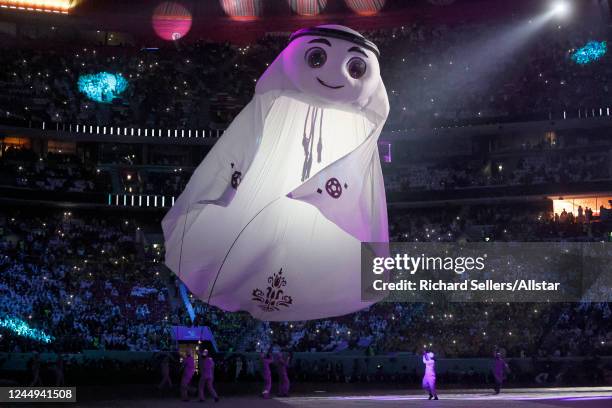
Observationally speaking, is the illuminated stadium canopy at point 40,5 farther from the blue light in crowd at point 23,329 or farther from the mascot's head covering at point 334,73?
the mascot's head covering at point 334,73

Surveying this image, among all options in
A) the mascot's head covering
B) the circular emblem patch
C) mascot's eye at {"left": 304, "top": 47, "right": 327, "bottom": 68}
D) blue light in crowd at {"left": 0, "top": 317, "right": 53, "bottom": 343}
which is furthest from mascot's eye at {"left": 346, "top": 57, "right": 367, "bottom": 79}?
blue light in crowd at {"left": 0, "top": 317, "right": 53, "bottom": 343}

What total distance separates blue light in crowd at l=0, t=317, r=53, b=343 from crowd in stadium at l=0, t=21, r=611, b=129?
556 inches

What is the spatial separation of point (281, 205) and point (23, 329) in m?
24.1

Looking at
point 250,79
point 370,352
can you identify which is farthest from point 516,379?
point 250,79

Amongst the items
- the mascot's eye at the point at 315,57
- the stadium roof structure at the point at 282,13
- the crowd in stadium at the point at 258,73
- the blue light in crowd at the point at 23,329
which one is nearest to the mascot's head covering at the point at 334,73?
the mascot's eye at the point at 315,57

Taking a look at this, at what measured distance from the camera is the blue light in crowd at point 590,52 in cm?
4294

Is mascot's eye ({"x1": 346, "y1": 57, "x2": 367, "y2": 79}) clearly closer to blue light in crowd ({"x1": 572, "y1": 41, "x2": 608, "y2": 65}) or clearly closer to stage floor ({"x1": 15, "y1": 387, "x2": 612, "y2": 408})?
stage floor ({"x1": 15, "y1": 387, "x2": 612, "y2": 408})

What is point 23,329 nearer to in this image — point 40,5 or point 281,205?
point 40,5

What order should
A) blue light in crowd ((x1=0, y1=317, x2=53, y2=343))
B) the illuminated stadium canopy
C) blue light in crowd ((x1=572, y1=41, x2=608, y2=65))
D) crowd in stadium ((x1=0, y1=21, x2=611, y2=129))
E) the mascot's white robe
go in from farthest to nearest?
the illuminated stadium canopy < crowd in stadium ((x1=0, y1=21, x2=611, y2=129)) < blue light in crowd ((x1=572, y1=41, x2=608, y2=65)) < blue light in crowd ((x1=0, y1=317, x2=53, y2=343)) < the mascot's white robe

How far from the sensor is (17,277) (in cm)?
3581

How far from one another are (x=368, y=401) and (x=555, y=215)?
903 inches

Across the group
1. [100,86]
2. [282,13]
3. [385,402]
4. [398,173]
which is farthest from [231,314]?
[282,13]

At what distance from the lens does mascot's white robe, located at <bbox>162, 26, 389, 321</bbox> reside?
405 inches

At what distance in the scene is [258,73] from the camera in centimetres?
4819
